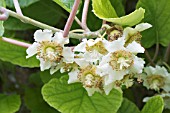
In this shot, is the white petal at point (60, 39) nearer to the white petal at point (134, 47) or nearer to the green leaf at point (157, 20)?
the white petal at point (134, 47)


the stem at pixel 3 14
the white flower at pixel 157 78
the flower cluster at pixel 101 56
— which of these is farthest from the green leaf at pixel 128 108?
the stem at pixel 3 14

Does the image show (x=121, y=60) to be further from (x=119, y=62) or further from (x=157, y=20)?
(x=157, y=20)

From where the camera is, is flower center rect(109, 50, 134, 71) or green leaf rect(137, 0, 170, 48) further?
green leaf rect(137, 0, 170, 48)

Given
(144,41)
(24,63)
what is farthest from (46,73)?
(144,41)

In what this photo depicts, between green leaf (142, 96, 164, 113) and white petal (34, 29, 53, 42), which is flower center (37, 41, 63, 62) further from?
green leaf (142, 96, 164, 113)

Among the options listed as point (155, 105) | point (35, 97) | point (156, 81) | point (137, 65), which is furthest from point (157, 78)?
point (35, 97)

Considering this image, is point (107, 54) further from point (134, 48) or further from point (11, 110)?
point (11, 110)

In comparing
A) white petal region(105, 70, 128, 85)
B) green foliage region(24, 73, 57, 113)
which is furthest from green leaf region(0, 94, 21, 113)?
white petal region(105, 70, 128, 85)

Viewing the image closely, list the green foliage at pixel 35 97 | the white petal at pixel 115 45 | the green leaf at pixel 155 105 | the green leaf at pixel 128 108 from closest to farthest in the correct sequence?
the white petal at pixel 115 45 → the green leaf at pixel 155 105 → the green leaf at pixel 128 108 → the green foliage at pixel 35 97
